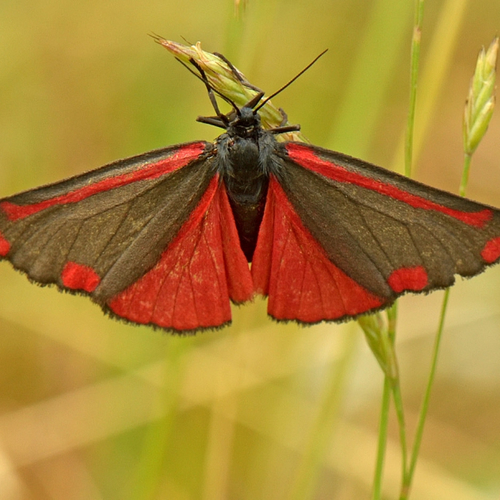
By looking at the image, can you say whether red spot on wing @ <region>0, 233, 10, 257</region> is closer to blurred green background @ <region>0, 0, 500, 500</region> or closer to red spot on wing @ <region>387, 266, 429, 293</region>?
blurred green background @ <region>0, 0, 500, 500</region>

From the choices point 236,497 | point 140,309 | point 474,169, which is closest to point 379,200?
point 140,309

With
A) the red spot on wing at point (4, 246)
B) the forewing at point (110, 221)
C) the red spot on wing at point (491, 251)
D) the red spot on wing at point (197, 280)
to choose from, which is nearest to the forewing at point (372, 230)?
the red spot on wing at point (491, 251)

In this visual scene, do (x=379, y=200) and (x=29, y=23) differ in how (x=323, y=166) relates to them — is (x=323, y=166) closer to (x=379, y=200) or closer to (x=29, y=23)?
(x=379, y=200)

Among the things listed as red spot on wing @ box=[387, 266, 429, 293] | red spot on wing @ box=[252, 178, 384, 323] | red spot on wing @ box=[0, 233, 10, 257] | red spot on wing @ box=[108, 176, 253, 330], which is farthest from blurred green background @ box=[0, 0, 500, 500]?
red spot on wing @ box=[0, 233, 10, 257]

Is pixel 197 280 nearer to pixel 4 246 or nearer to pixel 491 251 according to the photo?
pixel 4 246

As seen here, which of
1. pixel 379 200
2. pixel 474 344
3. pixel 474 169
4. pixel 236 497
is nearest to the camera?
pixel 379 200

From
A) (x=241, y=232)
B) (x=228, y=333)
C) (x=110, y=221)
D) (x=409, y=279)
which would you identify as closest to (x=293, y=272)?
(x=241, y=232)
